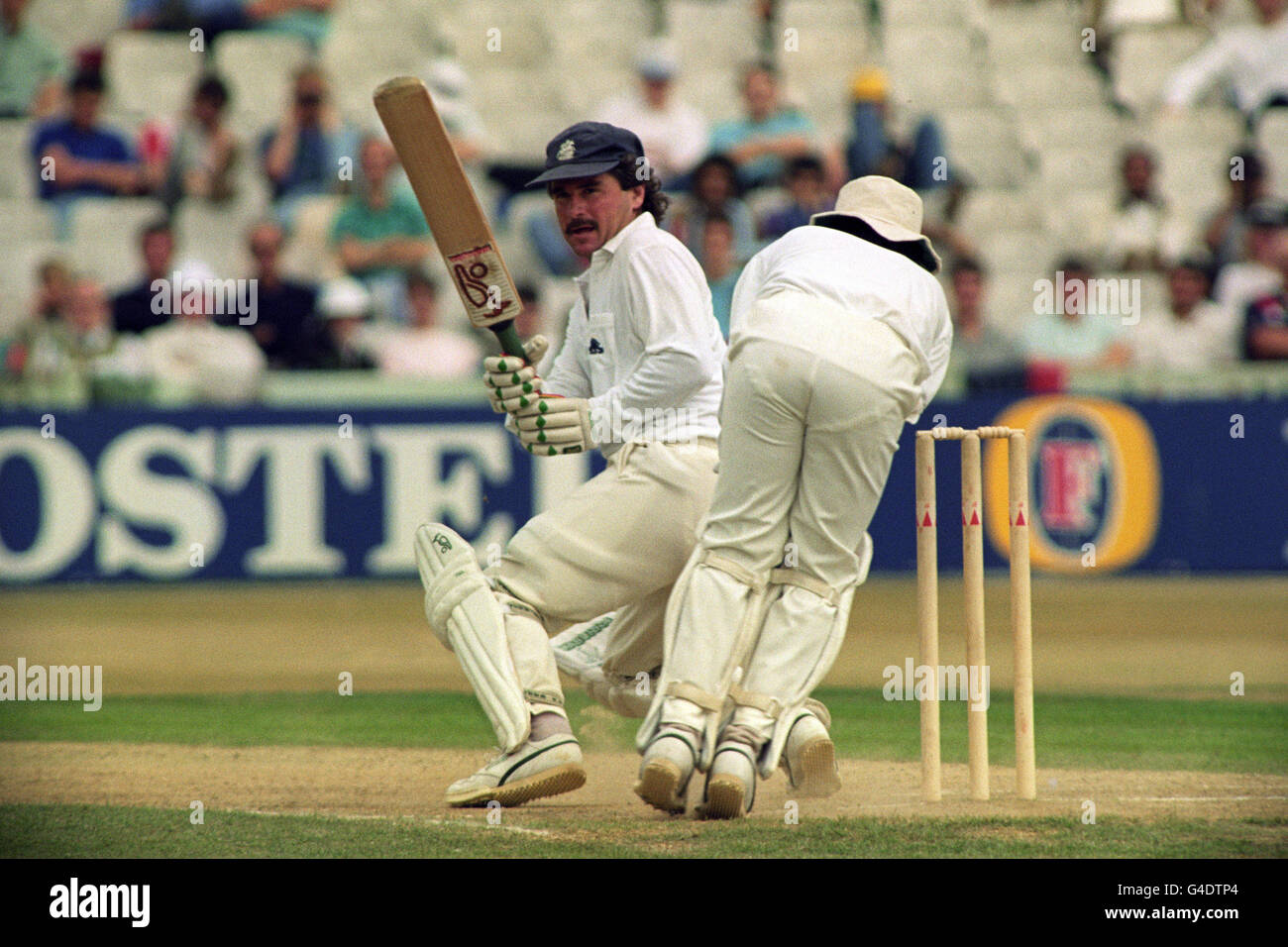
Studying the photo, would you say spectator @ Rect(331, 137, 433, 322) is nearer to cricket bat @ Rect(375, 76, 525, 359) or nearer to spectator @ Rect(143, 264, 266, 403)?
spectator @ Rect(143, 264, 266, 403)

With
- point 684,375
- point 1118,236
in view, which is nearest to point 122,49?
point 1118,236

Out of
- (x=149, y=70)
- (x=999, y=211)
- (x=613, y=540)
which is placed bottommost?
(x=613, y=540)

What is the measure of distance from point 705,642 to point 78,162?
8.37 meters

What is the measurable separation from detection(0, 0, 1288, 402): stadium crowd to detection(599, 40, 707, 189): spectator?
0.01 m

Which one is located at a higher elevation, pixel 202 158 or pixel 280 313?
pixel 202 158

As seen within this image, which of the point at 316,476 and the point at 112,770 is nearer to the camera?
the point at 112,770

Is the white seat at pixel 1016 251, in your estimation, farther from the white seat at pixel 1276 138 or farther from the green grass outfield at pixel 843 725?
the green grass outfield at pixel 843 725

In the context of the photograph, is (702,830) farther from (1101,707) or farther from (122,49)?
(122,49)

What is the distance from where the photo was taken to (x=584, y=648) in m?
5.18

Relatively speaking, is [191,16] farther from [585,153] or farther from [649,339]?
[649,339]

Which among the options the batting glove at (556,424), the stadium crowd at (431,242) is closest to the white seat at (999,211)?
the stadium crowd at (431,242)

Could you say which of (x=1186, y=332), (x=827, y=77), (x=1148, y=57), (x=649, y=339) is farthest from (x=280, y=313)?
(x=1148, y=57)

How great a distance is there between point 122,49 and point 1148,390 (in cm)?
753

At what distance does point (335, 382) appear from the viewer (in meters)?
9.57
